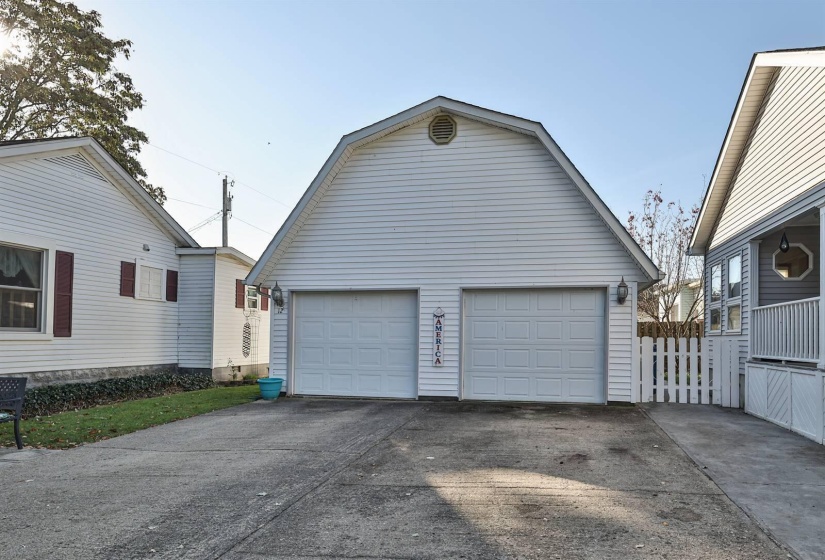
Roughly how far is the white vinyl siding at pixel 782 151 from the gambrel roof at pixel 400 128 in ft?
7.92

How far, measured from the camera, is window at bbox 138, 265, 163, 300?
1537 cm

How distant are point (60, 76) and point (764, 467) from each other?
23773 millimetres

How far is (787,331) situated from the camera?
355 inches

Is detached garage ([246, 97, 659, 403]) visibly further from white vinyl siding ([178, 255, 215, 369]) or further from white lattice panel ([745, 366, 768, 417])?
white vinyl siding ([178, 255, 215, 369])

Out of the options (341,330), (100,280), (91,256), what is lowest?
(341,330)

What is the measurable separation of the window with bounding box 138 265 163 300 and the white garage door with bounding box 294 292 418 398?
530 cm

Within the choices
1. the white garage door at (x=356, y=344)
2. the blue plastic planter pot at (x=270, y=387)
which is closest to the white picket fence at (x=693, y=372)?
the white garage door at (x=356, y=344)

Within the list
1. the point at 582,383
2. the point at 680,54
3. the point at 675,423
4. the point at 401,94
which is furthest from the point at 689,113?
the point at 675,423

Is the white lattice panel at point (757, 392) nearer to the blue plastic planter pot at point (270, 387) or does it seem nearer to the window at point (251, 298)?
the blue plastic planter pot at point (270, 387)

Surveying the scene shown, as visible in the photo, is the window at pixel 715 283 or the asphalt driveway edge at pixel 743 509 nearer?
the asphalt driveway edge at pixel 743 509

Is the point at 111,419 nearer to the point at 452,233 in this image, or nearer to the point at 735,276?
the point at 452,233

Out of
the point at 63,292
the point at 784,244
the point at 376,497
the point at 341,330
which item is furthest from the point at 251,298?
the point at 376,497

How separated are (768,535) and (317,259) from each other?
9.63m

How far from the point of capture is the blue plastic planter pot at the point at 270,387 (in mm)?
12109
